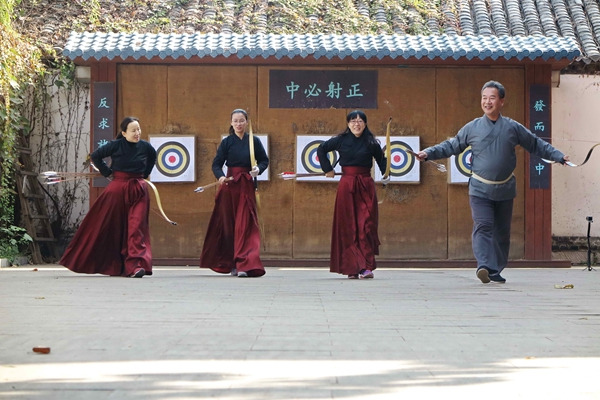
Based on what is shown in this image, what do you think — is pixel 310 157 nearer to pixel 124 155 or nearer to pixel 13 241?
pixel 124 155

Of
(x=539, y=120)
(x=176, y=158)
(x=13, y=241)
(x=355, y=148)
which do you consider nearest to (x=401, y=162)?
(x=539, y=120)

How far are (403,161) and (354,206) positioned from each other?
3285 mm

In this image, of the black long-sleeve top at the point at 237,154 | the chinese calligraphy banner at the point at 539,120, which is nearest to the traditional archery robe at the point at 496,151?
the black long-sleeve top at the point at 237,154

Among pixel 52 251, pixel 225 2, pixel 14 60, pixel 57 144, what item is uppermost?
pixel 225 2

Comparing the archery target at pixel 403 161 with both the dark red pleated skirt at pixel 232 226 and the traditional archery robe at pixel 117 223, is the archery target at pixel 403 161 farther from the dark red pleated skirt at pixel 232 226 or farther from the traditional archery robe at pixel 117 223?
the traditional archery robe at pixel 117 223

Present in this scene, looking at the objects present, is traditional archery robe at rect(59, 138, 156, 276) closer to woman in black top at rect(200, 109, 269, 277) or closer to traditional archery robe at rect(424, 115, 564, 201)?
woman in black top at rect(200, 109, 269, 277)

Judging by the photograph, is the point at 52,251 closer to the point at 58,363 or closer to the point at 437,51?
the point at 437,51

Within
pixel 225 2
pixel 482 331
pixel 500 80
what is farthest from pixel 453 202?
pixel 482 331

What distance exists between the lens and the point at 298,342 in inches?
200

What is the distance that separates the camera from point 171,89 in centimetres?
1364

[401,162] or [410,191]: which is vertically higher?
[401,162]

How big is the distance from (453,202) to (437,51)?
1.89 m

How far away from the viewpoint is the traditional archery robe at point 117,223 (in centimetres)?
1041

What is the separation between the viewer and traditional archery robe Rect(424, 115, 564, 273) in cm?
948
